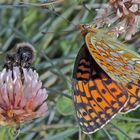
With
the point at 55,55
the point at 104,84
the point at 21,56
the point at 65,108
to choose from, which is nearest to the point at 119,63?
the point at 104,84

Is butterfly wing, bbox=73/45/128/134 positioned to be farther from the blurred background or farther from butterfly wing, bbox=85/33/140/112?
the blurred background

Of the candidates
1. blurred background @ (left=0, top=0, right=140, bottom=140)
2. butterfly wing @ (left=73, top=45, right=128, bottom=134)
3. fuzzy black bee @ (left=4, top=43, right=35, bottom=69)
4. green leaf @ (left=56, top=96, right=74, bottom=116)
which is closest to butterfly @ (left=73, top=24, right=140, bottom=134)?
butterfly wing @ (left=73, top=45, right=128, bottom=134)

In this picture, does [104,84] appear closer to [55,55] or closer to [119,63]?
[119,63]

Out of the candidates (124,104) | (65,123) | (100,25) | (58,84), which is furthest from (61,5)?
(124,104)

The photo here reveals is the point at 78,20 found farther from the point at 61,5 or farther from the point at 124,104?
the point at 124,104

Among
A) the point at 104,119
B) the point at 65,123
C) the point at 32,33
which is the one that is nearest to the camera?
the point at 104,119

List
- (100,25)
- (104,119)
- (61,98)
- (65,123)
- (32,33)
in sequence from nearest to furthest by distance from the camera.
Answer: (104,119) < (100,25) < (61,98) < (65,123) < (32,33)

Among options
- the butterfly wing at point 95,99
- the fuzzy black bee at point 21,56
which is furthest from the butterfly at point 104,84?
the fuzzy black bee at point 21,56

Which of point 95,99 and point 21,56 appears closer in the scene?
point 95,99
